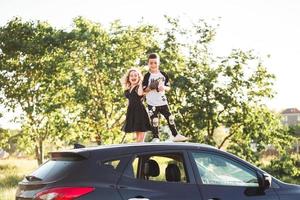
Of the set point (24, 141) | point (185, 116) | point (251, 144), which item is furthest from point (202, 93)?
point (24, 141)

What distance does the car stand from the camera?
249 inches

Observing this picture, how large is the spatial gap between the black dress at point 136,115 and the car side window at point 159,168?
3.94m

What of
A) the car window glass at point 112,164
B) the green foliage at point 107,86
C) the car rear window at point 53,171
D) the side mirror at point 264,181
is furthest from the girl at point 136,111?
the green foliage at point 107,86

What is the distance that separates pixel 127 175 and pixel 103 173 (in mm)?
268

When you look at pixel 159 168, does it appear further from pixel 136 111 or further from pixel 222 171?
pixel 136 111

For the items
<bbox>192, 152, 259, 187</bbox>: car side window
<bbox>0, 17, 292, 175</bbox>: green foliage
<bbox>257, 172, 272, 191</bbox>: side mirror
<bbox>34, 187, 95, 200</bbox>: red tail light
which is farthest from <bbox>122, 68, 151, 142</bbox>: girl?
<bbox>0, 17, 292, 175</bbox>: green foliage

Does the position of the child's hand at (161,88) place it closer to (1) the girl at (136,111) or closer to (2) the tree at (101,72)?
(1) the girl at (136,111)

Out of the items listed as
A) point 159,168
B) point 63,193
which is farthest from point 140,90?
point 63,193

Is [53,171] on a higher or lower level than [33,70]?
lower

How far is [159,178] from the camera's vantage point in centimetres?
682

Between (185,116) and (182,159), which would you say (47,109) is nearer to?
(185,116)

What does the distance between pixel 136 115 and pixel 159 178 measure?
4380 millimetres

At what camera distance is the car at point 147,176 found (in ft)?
20.7

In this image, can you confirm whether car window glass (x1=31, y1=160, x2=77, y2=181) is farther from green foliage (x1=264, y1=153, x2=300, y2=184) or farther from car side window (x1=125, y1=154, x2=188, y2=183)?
green foliage (x1=264, y1=153, x2=300, y2=184)
